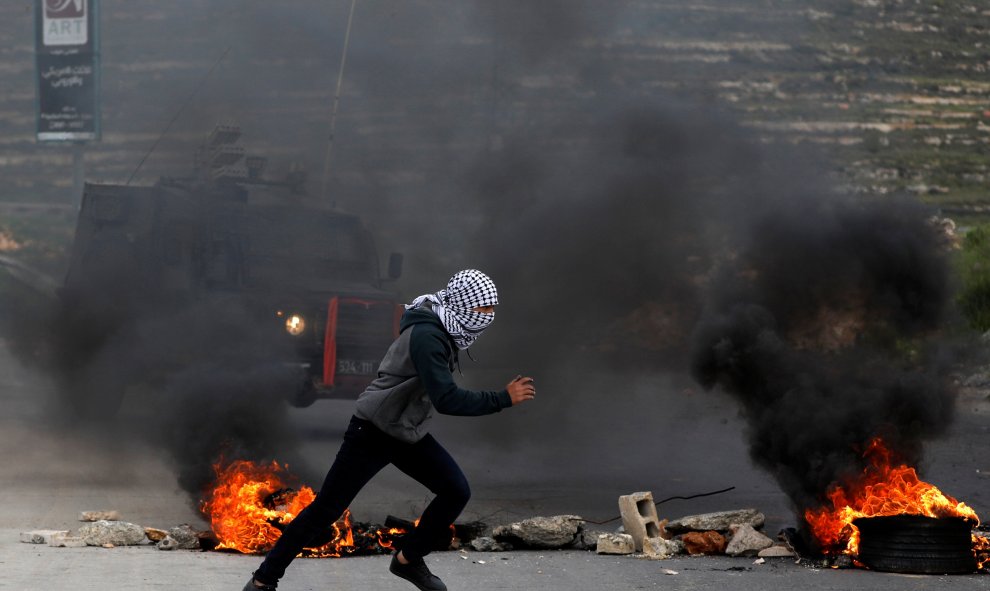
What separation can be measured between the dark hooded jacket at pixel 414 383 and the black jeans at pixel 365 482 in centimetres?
9

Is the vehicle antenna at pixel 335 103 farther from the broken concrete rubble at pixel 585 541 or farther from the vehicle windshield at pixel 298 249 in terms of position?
the broken concrete rubble at pixel 585 541

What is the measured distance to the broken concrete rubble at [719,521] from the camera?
24.9 feet

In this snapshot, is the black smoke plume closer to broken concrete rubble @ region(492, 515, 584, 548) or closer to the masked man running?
broken concrete rubble @ region(492, 515, 584, 548)

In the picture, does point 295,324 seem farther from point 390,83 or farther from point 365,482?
point 365,482

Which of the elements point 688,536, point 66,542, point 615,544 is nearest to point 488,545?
point 615,544

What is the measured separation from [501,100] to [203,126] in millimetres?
3762

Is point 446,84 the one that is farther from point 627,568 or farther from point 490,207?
point 627,568

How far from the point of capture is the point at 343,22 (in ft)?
61.1

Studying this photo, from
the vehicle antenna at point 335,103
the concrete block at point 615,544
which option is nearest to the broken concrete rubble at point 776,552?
the concrete block at point 615,544

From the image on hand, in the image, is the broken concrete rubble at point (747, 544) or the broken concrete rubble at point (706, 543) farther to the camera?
the broken concrete rubble at point (706, 543)

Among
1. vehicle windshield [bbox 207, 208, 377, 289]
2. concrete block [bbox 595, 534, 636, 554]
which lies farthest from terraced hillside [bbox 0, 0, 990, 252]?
concrete block [bbox 595, 534, 636, 554]

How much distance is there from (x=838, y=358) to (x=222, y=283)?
620 centimetres

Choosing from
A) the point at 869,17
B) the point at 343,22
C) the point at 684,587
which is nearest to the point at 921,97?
the point at 869,17

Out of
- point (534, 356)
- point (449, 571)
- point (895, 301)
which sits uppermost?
point (895, 301)
